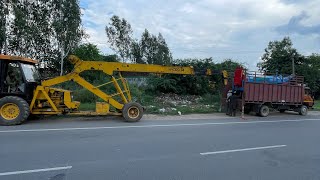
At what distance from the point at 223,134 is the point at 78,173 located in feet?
21.2

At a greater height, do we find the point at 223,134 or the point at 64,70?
the point at 64,70

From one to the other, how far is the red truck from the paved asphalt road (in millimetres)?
7824

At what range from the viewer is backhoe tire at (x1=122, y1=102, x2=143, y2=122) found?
14172 mm

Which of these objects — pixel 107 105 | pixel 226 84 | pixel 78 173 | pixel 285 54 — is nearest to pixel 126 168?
pixel 78 173

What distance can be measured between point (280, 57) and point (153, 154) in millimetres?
40690

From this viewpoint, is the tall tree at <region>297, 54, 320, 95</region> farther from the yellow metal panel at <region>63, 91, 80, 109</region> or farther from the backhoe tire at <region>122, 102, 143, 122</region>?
the yellow metal panel at <region>63, 91, 80, 109</region>

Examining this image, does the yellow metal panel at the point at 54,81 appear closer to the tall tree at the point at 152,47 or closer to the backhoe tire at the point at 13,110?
the backhoe tire at the point at 13,110

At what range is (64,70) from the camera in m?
36.2

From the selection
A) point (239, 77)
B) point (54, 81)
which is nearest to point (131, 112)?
point (54, 81)

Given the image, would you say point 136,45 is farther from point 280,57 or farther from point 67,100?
point 67,100

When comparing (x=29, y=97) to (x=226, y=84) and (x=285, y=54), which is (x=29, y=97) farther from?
(x=285, y=54)

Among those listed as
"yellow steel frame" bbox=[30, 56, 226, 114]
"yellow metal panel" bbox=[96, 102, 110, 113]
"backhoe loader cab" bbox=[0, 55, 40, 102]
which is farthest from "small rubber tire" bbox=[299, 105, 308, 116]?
"backhoe loader cab" bbox=[0, 55, 40, 102]

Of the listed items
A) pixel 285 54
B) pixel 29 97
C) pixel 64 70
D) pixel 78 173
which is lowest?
pixel 78 173

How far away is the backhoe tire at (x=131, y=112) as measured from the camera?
1417 cm
